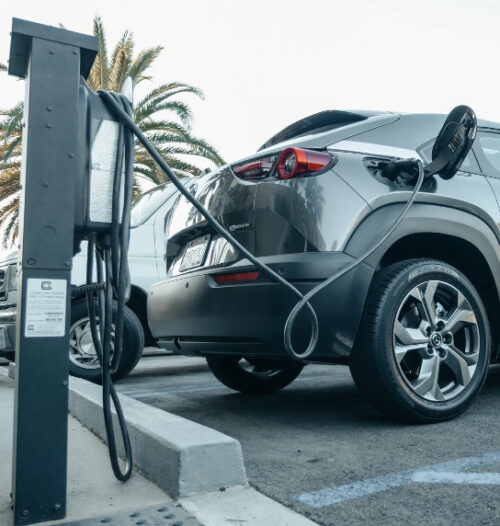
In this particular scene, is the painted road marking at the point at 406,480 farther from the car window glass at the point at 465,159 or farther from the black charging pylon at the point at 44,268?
the car window glass at the point at 465,159

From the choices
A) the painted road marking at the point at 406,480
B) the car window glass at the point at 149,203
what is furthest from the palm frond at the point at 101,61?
the painted road marking at the point at 406,480

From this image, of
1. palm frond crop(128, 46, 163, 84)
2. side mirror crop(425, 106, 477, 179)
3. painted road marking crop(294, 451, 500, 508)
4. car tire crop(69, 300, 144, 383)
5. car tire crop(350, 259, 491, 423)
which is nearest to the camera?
painted road marking crop(294, 451, 500, 508)

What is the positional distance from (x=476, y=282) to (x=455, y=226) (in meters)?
0.51

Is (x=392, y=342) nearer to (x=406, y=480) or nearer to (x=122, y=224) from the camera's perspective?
(x=406, y=480)

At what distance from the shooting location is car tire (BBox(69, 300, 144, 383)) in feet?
16.8

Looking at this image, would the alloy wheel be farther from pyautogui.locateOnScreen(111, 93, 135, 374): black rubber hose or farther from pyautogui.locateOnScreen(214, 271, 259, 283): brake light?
pyautogui.locateOnScreen(111, 93, 135, 374): black rubber hose

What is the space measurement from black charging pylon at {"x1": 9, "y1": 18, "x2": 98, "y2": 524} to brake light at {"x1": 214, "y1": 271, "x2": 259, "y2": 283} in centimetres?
111

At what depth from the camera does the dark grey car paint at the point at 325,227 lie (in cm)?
283

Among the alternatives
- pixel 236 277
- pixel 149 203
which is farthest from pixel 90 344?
pixel 236 277

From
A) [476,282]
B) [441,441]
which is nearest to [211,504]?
A: [441,441]

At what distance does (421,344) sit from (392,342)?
0.66 ft

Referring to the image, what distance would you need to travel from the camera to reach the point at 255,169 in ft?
10.2

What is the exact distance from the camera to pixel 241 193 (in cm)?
312

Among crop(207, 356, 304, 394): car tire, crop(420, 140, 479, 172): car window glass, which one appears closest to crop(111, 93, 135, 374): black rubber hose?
crop(420, 140, 479, 172): car window glass
